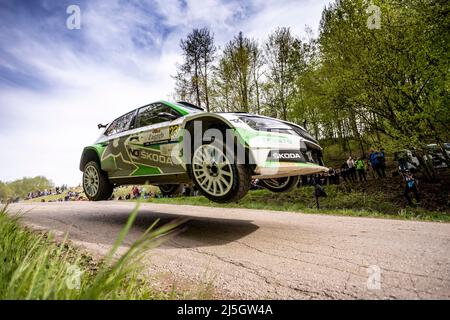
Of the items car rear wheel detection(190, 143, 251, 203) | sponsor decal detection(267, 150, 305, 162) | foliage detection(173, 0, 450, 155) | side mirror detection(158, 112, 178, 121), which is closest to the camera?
car rear wheel detection(190, 143, 251, 203)

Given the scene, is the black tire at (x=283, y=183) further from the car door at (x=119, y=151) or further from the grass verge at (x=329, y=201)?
the grass verge at (x=329, y=201)

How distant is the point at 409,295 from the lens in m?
1.63

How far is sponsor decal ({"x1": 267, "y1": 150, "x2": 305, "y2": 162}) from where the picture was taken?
3.13 meters

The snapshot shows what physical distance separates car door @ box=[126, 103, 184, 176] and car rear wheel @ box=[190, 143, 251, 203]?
0.35 meters

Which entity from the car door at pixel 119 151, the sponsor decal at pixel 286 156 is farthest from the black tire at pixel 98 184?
the sponsor decal at pixel 286 156

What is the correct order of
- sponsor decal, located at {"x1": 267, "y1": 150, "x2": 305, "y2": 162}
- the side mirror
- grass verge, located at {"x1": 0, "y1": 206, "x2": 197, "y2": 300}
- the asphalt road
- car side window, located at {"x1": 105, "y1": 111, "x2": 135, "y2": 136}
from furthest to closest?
car side window, located at {"x1": 105, "y1": 111, "x2": 135, "y2": 136}, the side mirror, sponsor decal, located at {"x1": 267, "y1": 150, "x2": 305, "y2": 162}, the asphalt road, grass verge, located at {"x1": 0, "y1": 206, "x2": 197, "y2": 300}

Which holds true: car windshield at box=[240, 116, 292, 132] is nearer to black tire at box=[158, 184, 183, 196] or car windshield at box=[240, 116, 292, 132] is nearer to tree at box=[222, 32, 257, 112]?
black tire at box=[158, 184, 183, 196]

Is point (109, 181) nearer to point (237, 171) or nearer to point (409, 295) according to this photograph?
point (237, 171)

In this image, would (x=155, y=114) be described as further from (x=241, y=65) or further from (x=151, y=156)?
(x=241, y=65)

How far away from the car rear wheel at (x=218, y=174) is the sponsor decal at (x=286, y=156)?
354mm

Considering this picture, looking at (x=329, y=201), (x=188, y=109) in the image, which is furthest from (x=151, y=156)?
(x=329, y=201)

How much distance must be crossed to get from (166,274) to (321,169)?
2.64m

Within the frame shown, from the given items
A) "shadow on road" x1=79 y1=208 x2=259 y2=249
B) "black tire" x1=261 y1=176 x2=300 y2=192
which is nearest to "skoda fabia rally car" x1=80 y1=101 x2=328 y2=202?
"black tire" x1=261 y1=176 x2=300 y2=192
